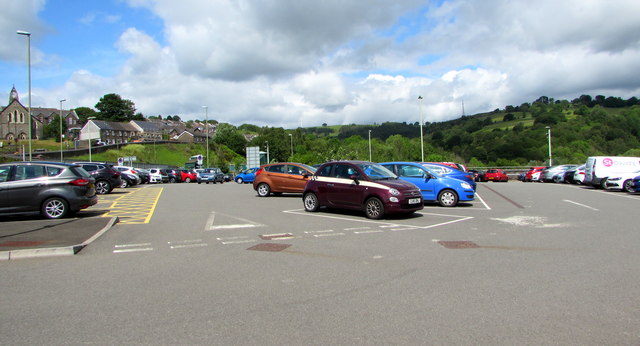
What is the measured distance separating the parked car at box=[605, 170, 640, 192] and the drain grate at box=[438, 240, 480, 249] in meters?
18.2

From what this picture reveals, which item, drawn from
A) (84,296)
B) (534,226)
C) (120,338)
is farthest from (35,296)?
(534,226)

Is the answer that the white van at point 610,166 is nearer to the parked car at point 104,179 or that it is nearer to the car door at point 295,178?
the car door at point 295,178

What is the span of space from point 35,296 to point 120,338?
7.12ft

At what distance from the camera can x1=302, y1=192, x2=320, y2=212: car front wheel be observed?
13.6 m

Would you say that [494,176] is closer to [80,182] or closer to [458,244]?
[458,244]

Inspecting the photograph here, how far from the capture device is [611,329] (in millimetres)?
4055

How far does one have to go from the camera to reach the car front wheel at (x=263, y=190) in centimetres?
2069

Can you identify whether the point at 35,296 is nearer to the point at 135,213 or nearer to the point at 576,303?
the point at 576,303

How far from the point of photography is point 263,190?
2084 centimetres

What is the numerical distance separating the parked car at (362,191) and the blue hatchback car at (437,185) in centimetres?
316

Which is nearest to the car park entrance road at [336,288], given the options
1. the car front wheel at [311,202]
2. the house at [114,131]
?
the car front wheel at [311,202]

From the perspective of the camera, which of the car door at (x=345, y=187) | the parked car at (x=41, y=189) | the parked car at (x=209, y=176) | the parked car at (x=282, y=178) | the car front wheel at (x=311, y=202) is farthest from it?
the parked car at (x=209, y=176)

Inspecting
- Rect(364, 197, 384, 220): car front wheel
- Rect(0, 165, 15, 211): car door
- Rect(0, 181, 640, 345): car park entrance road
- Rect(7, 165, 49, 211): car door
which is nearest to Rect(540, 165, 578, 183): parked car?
Rect(0, 181, 640, 345): car park entrance road

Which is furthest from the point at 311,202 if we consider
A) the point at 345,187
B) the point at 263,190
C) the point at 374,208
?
the point at 263,190
